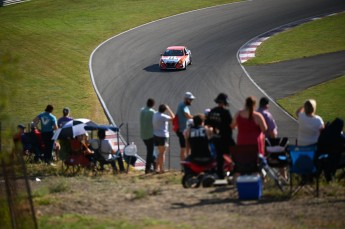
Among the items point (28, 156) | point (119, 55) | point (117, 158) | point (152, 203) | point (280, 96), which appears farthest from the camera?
point (119, 55)

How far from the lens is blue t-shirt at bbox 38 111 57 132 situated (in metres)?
22.2

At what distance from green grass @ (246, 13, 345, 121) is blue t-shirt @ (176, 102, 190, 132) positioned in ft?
43.5

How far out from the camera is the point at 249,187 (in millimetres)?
15383

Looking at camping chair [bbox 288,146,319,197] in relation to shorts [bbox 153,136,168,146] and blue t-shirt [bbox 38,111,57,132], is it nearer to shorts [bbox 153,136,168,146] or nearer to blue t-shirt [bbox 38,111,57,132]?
shorts [bbox 153,136,168,146]

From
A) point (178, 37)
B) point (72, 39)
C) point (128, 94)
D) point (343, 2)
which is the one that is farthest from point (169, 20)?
point (128, 94)

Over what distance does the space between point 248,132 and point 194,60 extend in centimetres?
2973

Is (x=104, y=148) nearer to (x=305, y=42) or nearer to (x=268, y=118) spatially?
(x=268, y=118)

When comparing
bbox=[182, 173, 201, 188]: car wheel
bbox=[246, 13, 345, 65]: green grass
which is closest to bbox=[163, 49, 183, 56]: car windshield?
bbox=[246, 13, 345, 65]: green grass

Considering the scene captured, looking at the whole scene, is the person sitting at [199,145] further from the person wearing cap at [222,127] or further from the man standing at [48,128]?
the man standing at [48,128]

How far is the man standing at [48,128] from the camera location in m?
22.2

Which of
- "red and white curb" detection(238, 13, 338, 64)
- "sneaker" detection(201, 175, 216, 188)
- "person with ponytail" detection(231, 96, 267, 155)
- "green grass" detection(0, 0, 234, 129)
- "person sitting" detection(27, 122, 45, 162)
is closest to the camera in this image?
"person with ponytail" detection(231, 96, 267, 155)

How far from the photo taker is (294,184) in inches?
655

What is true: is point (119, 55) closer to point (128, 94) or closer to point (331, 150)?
point (128, 94)

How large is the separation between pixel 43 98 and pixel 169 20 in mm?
21709
